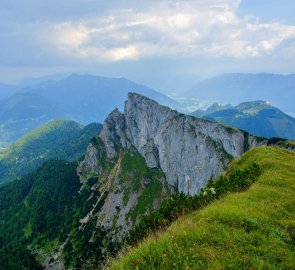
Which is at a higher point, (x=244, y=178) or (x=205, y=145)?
(x=244, y=178)

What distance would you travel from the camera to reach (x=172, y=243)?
14.9 m

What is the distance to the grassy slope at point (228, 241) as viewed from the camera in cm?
1361

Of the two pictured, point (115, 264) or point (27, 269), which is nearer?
point (115, 264)

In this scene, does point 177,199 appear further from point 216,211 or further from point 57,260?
point 57,260

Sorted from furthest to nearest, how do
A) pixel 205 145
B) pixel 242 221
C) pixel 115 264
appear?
pixel 205 145, pixel 242 221, pixel 115 264

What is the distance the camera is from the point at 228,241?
1526 cm

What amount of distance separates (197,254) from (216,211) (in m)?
5.01

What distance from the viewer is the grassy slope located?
44.7 feet

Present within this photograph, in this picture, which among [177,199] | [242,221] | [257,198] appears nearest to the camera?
[242,221]

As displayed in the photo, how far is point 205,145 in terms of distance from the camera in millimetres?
190250

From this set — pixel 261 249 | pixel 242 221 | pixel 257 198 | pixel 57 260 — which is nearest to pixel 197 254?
pixel 261 249

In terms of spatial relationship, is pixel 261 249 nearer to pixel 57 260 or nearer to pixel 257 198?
pixel 257 198

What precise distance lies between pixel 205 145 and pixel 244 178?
16286 cm

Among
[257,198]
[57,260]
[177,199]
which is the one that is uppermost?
[257,198]
